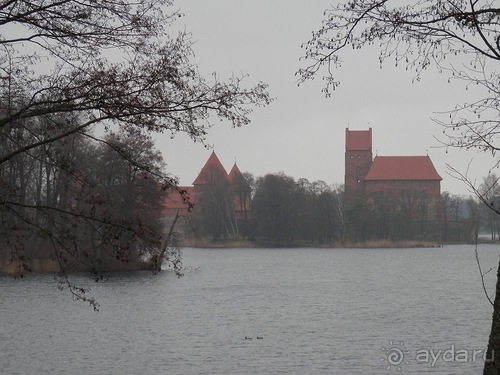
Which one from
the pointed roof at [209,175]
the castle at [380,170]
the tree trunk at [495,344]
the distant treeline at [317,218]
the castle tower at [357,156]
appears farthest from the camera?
the castle tower at [357,156]

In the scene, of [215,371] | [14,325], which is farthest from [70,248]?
[14,325]

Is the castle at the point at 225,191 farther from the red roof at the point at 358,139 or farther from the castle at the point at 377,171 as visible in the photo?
the red roof at the point at 358,139

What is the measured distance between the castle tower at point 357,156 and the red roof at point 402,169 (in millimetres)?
1331

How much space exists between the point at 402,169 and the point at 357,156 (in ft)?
21.8

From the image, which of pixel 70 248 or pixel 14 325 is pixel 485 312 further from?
pixel 70 248

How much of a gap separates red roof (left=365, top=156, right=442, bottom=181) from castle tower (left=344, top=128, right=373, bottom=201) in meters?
1.33

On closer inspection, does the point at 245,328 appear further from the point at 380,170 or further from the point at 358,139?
the point at 358,139

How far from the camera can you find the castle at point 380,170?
102 metres

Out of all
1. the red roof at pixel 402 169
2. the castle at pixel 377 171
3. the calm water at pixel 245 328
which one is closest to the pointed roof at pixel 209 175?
the castle at pixel 377 171

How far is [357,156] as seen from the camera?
106 meters

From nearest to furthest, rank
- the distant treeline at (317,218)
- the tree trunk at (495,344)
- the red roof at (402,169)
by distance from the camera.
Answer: the tree trunk at (495,344) → the distant treeline at (317,218) → the red roof at (402,169)

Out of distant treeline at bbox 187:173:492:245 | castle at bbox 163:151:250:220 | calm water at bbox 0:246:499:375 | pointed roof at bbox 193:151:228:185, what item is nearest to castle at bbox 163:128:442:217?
pointed roof at bbox 193:151:228:185

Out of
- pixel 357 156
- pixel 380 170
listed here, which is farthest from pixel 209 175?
pixel 380 170

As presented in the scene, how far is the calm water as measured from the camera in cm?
1394
